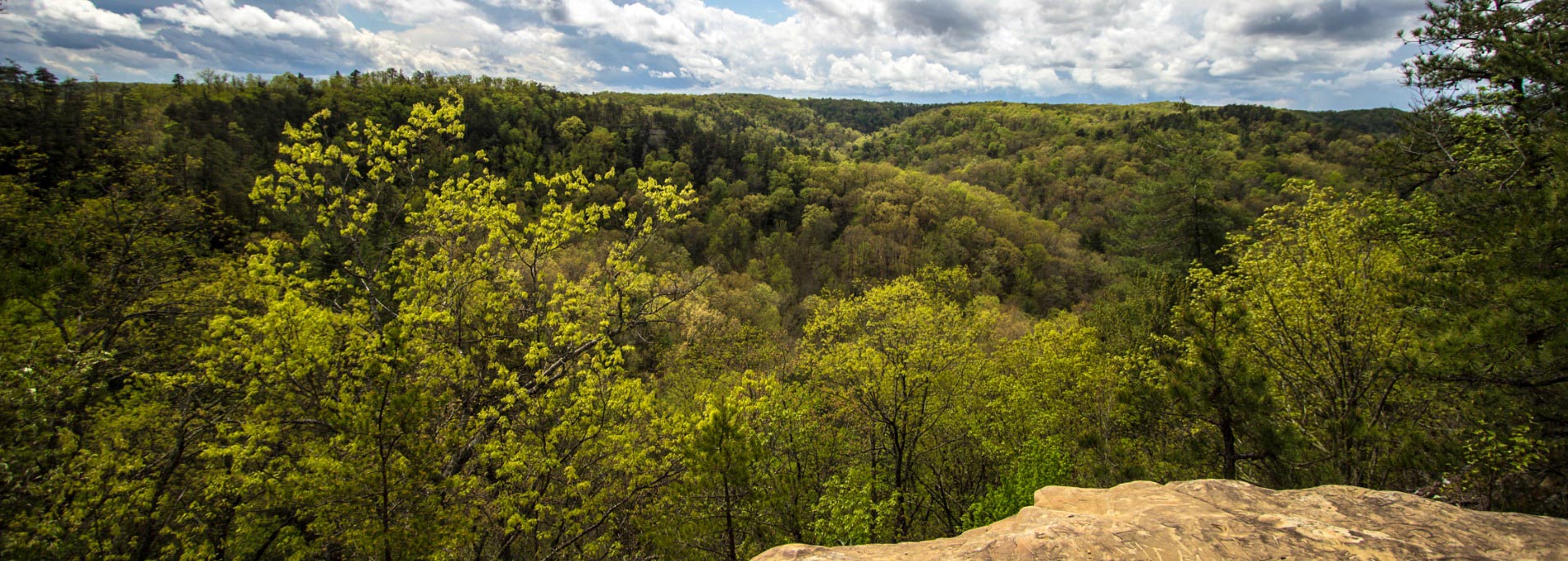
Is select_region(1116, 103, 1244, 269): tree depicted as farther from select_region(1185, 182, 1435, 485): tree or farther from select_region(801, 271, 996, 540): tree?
select_region(801, 271, 996, 540): tree

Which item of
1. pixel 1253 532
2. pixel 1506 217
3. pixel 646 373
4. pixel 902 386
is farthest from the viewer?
pixel 902 386

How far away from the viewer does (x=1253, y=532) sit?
4660 mm

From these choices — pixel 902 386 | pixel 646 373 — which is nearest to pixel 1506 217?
pixel 902 386

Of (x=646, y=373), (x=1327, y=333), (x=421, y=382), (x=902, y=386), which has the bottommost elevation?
(x=902, y=386)

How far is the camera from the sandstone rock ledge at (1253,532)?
4.32m

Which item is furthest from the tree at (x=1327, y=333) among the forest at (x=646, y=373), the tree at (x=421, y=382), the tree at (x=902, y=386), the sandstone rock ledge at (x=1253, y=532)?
the tree at (x=421, y=382)

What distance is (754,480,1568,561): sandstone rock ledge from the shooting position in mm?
4320

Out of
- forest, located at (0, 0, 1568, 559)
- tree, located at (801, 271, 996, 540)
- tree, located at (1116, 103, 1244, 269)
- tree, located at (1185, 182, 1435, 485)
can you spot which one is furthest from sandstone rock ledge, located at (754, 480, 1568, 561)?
tree, located at (1116, 103, 1244, 269)

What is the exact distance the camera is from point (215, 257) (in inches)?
677

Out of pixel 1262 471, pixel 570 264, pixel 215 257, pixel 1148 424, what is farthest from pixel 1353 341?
pixel 570 264

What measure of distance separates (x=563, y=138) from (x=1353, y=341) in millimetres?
103360

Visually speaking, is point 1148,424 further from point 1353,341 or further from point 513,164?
point 513,164

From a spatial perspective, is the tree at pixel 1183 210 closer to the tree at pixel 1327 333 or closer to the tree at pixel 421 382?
the tree at pixel 1327 333

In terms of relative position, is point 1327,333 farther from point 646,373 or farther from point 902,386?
point 646,373
